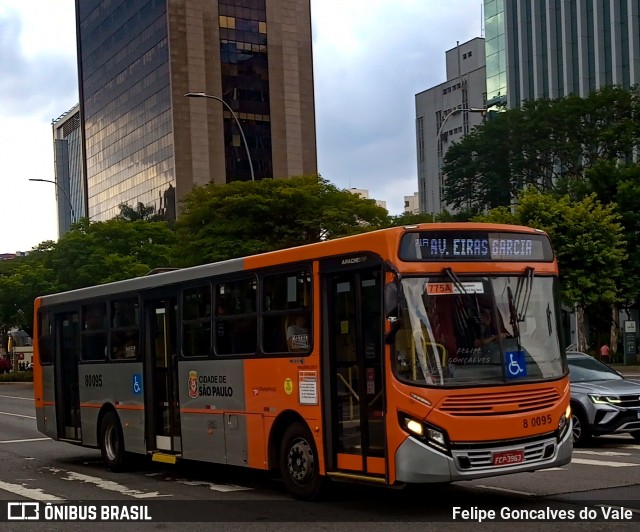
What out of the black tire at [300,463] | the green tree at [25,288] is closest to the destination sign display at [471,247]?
the black tire at [300,463]

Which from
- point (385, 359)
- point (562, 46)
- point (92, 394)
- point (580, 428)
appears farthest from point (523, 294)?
point (562, 46)

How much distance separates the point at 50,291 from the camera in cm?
5834

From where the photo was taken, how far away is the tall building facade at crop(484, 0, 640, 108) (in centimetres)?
7712

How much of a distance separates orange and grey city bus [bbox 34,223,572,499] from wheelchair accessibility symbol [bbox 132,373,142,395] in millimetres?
1590

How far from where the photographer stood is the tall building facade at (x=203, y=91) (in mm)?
109500

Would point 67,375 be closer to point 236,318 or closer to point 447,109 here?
point 236,318

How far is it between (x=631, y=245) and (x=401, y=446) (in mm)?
41925

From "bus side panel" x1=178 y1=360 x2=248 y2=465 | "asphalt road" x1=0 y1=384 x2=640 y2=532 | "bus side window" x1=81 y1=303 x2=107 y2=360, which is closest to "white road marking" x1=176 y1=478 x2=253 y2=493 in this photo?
"asphalt road" x1=0 y1=384 x2=640 y2=532

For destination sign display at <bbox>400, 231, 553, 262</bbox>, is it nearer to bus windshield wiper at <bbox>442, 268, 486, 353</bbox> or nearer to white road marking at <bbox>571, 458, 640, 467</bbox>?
bus windshield wiper at <bbox>442, 268, 486, 353</bbox>

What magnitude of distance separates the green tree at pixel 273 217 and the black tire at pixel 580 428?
23369mm

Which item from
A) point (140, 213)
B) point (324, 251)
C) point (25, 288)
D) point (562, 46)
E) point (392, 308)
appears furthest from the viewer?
point (140, 213)

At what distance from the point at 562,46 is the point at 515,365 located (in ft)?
252

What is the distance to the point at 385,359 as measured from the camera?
33.6 ft

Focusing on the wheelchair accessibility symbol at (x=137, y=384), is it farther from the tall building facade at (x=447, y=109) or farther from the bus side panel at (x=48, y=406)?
the tall building facade at (x=447, y=109)
